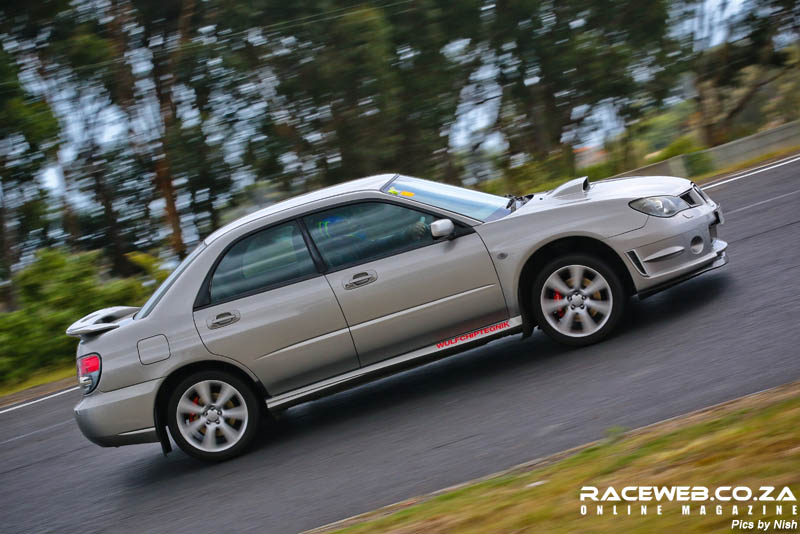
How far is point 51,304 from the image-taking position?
15.1 meters

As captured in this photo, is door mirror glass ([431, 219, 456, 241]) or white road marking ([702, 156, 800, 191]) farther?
white road marking ([702, 156, 800, 191])

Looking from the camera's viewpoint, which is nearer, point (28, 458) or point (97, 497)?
point (97, 497)

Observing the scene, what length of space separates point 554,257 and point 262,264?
7.51 ft

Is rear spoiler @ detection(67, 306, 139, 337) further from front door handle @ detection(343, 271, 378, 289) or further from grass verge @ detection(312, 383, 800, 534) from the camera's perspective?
grass verge @ detection(312, 383, 800, 534)

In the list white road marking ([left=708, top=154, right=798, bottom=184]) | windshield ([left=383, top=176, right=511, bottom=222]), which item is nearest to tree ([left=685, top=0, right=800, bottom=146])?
white road marking ([left=708, top=154, right=798, bottom=184])

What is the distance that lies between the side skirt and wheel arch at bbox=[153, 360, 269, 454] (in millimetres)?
255

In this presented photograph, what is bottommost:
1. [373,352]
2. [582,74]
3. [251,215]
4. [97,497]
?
[97,497]

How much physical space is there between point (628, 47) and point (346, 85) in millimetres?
8734

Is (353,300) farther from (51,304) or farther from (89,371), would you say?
(51,304)

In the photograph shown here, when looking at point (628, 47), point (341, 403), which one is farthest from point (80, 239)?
point (341, 403)

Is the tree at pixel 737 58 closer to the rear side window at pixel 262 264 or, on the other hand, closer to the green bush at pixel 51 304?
the green bush at pixel 51 304

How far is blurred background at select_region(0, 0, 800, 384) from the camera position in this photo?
2359 cm

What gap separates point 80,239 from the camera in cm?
2544

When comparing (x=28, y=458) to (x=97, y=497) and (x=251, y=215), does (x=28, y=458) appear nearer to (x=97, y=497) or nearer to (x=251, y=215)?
(x=97, y=497)
